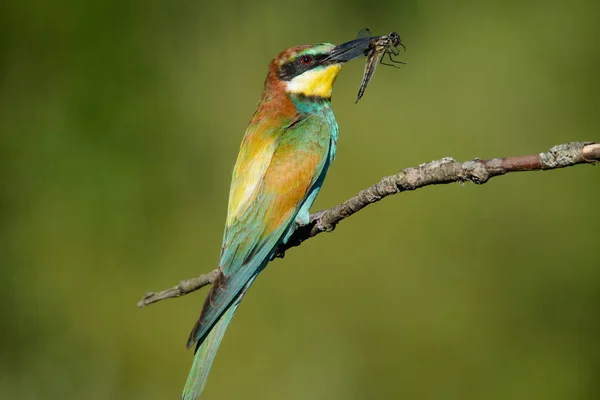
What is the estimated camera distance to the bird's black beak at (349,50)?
103 inches

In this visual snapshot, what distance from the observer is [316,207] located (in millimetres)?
3402

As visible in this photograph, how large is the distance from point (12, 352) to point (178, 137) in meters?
1.31

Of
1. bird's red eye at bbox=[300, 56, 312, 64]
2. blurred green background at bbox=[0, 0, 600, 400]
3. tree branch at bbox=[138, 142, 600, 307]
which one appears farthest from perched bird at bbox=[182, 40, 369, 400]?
blurred green background at bbox=[0, 0, 600, 400]

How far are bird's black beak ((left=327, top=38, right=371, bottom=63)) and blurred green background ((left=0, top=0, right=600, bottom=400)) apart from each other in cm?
95

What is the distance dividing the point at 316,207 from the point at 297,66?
0.89 meters

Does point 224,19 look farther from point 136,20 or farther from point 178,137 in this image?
point 178,137

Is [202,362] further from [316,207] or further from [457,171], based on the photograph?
[316,207]

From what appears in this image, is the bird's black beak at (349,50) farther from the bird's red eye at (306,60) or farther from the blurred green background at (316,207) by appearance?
the blurred green background at (316,207)

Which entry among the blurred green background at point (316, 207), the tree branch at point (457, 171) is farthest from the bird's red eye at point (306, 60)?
the blurred green background at point (316, 207)

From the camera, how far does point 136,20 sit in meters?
4.18

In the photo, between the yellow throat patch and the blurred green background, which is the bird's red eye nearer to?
the yellow throat patch

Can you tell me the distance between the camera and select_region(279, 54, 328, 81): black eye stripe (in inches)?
104

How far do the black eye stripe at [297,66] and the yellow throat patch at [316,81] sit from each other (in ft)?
0.06

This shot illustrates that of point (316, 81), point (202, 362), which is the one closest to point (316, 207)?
point (316, 81)
